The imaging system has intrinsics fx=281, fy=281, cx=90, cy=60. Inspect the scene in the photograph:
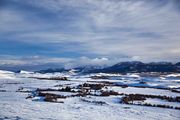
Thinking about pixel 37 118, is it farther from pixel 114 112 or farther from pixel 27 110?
pixel 114 112

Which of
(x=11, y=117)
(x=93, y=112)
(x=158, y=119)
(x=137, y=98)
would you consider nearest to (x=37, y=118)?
(x=11, y=117)

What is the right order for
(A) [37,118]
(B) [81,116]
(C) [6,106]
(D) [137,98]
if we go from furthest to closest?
(D) [137,98] < (C) [6,106] < (B) [81,116] < (A) [37,118]

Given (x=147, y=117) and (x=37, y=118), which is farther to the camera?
(x=147, y=117)

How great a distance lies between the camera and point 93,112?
2036 centimetres

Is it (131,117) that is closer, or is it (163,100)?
(131,117)

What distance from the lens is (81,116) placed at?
60.6 ft

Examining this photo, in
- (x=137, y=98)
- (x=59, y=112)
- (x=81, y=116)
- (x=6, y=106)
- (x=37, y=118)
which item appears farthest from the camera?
(x=137, y=98)

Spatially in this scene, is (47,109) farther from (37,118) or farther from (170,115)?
(170,115)

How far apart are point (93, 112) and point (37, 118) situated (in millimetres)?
4801

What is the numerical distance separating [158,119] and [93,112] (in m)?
4.64

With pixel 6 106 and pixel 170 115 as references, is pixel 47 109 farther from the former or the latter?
pixel 170 115

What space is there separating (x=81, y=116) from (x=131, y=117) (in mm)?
3407

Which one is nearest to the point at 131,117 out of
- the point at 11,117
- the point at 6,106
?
the point at 11,117

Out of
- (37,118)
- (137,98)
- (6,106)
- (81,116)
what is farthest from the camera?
(137,98)
